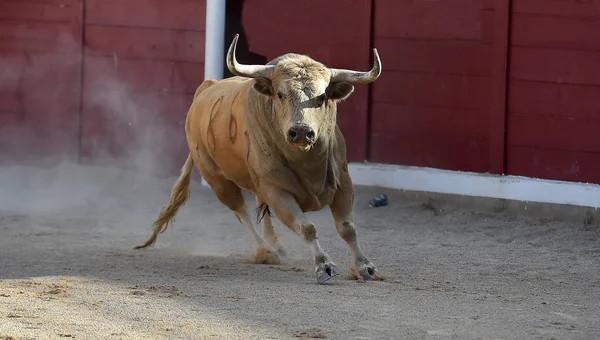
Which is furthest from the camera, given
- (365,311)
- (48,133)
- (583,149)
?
(48,133)

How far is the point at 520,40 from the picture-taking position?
808 cm

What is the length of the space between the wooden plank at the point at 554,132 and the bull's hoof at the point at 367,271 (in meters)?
2.46

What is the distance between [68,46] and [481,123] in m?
3.50

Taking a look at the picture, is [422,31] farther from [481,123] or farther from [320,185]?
[320,185]

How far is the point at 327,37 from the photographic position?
9.12m

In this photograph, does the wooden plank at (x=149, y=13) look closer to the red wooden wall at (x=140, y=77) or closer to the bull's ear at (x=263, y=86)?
the red wooden wall at (x=140, y=77)

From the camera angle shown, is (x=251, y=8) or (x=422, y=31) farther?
(x=251, y=8)

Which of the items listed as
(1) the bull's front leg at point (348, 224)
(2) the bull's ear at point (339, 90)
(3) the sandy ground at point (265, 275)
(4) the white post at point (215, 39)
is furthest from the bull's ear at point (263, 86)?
(4) the white post at point (215, 39)

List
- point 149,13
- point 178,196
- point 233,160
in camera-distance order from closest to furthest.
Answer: point 233,160 → point 178,196 → point 149,13

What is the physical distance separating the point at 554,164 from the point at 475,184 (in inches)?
22.3

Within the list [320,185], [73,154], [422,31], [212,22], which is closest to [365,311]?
[320,185]

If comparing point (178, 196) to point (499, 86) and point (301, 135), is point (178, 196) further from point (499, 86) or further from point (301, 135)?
point (499, 86)

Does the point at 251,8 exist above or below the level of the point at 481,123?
above

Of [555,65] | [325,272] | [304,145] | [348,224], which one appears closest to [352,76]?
[304,145]
